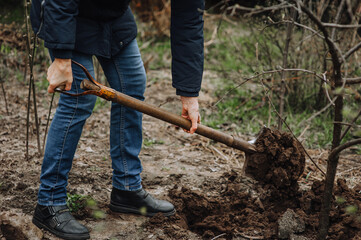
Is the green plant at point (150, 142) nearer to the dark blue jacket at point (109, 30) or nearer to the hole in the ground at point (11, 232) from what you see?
the dark blue jacket at point (109, 30)

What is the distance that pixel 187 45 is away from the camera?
225 cm

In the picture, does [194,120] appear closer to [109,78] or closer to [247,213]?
[109,78]

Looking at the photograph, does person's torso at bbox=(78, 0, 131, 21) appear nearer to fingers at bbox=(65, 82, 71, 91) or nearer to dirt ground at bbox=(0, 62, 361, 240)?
fingers at bbox=(65, 82, 71, 91)

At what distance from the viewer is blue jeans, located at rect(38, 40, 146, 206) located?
7.10ft

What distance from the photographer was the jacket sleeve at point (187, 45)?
2.21 meters

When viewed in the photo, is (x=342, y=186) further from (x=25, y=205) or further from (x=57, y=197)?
(x=25, y=205)

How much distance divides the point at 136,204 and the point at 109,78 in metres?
0.84

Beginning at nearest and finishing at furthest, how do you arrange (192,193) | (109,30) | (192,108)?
1. (109,30)
2. (192,108)
3. (192,193)

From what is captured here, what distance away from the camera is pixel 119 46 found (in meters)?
2.27

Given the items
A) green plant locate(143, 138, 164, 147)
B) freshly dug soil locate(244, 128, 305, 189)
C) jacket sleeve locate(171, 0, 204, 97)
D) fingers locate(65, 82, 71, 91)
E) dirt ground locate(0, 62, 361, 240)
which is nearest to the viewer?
fingers locate(65, 82, 71, 91)

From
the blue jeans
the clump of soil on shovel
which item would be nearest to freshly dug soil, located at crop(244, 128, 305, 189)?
the clump of soil on shovel

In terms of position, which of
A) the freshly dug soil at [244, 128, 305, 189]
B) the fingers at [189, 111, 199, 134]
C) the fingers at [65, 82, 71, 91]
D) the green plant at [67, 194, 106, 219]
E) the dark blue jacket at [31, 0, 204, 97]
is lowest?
the green plant at [67, 194, 106, 219]

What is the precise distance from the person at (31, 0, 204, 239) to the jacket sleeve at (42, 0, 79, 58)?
0.01 metres

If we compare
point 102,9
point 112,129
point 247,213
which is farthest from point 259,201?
point 102,9
